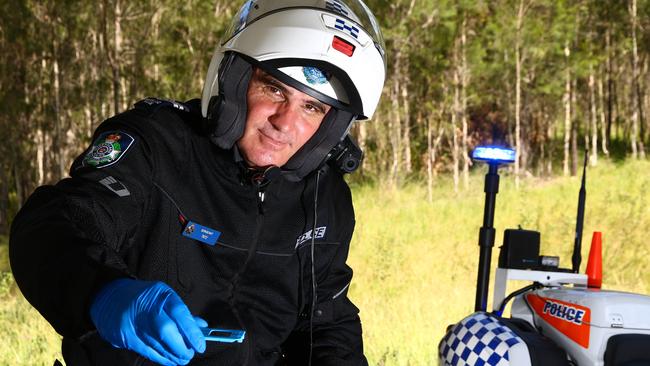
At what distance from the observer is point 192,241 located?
7.30 ft

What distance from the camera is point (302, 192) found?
2.56 m

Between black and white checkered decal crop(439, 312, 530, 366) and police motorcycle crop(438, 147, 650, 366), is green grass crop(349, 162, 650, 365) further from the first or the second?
black and white checkered decal crop(439, 312, 530, 366)

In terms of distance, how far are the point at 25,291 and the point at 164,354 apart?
420mm

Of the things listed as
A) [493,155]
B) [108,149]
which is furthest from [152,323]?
[493,155]

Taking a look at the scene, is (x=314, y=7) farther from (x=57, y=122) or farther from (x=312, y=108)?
(x=57, y=122)

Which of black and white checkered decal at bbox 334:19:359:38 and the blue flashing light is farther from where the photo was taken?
the blue flashing light

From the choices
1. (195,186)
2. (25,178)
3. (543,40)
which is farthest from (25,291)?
(25,178)

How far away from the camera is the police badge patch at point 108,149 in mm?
1967

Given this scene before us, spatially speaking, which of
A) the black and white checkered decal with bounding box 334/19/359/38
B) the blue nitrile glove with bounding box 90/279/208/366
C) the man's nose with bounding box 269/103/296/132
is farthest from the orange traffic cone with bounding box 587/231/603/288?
the blue nitrile glove with bounding box 90/279/208/366

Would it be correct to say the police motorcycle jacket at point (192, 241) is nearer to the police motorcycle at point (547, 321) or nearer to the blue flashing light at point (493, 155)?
the police motorcycle at point (547, 321)

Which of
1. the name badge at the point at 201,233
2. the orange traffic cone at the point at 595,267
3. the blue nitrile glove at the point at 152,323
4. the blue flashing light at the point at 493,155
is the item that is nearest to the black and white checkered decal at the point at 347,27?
the name badge at the point at 201,233

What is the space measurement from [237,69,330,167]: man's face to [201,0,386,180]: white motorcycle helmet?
0.03 metres

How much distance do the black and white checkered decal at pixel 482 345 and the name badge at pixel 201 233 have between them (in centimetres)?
140

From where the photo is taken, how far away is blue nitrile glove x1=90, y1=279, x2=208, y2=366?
56.1 inches
